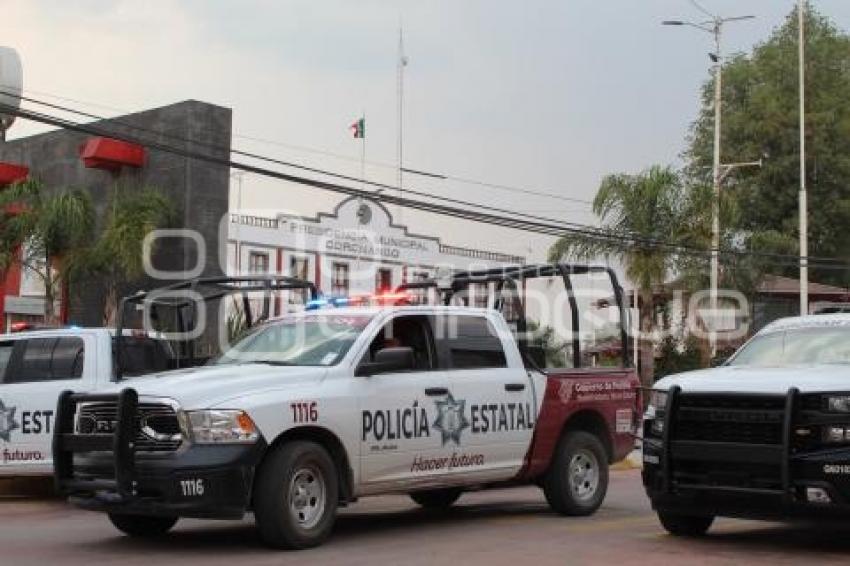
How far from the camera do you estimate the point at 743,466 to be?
8.73 meters

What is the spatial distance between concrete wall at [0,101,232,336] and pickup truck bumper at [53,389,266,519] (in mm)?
13268

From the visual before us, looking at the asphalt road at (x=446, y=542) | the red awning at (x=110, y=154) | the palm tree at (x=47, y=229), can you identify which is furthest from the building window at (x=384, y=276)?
the asphalt road at (x=446, y=542)

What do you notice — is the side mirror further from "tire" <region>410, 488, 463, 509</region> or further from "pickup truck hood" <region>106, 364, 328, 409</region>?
"tire" <region>410, 488, 463, 509</region>

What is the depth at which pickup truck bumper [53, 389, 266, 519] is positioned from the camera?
27.5 ft

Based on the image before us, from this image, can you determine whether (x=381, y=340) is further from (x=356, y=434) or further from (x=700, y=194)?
(x=700, y=194)

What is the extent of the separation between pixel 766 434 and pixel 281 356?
3.88 metres

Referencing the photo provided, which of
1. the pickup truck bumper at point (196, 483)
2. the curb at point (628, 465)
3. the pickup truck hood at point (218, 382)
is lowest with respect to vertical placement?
the curb at point (628, 465)

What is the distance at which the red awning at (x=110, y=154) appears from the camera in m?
23.1

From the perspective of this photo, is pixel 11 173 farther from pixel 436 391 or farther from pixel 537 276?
pixel 436 391

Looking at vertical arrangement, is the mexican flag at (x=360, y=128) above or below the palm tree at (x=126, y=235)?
above

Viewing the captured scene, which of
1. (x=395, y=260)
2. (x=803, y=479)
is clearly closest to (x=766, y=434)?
(x=803, y=479)

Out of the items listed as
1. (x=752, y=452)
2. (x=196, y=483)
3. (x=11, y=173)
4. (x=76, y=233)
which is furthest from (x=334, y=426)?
(x=11, y=173)

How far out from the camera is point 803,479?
Result: 27.6 feet

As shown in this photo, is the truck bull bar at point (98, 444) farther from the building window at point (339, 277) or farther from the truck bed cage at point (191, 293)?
the building window at point (339, 277)
